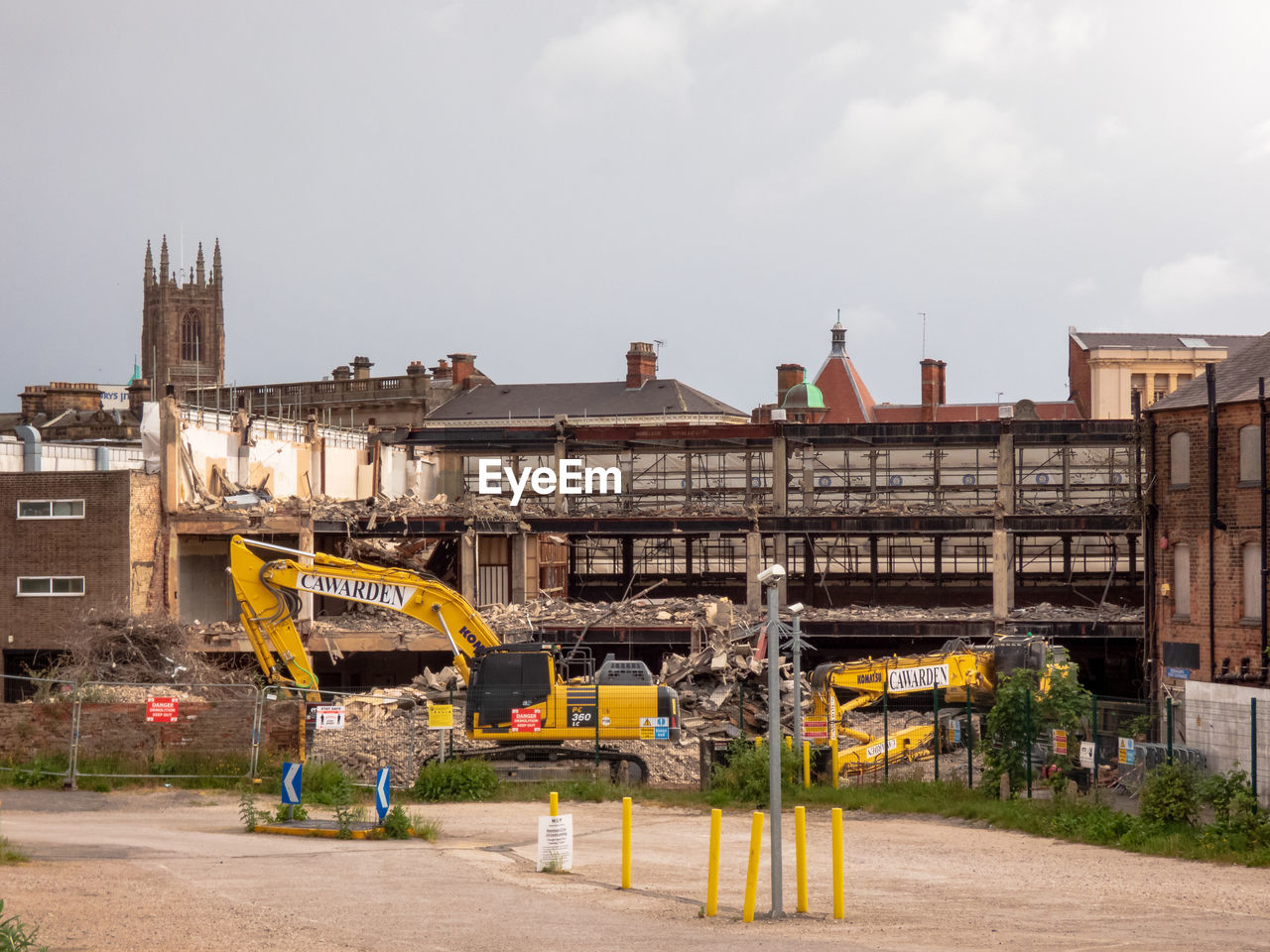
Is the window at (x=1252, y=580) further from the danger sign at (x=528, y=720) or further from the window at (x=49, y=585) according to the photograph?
the window at (x=49, y=585)

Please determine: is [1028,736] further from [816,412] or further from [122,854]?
[816,412]

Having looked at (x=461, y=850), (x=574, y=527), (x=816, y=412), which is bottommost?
(x=461, y=850)

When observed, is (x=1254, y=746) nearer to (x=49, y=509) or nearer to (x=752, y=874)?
(x=752, y=874)

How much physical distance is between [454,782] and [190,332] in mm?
135891

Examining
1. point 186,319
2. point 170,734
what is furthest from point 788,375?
point 186,319

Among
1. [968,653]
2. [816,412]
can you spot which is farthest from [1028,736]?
[816,412]

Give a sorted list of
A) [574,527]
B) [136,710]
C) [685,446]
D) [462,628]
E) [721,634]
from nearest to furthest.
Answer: [136,710], [462,628], [721,634], [574,527], [685,446]

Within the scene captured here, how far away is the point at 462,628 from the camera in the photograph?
98.0 feet

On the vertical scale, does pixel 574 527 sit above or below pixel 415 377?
below

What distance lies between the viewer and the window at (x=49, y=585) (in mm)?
43594

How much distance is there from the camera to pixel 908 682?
30.0m

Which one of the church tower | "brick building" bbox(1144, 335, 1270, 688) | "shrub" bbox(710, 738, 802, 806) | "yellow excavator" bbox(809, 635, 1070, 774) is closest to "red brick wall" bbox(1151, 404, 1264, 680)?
"brick building" bbox(1144, 335, 1270, 688)

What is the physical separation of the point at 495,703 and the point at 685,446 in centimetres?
2985

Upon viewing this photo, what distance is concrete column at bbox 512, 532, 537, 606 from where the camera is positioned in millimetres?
51844
